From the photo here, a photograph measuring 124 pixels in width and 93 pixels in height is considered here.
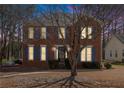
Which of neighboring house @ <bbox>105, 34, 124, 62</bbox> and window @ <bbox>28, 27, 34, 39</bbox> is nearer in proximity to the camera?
window @ <bbox>28, 27, 34, 39</bbox>

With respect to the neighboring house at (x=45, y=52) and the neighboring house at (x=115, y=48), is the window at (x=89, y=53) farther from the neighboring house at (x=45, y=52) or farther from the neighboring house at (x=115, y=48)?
the neighboring house at (x=115, y=48)

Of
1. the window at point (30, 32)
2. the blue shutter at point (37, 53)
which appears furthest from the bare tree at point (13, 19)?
the blue shutter at point (37, 53)

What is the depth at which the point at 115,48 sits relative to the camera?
4147cm

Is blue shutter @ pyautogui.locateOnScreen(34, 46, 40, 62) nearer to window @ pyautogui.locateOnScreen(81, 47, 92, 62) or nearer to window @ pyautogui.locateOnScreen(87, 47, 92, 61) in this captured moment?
window @ pyautogui.locateOnScreen(81, 47, 92, 62)

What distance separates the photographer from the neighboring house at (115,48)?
3941 centimetres

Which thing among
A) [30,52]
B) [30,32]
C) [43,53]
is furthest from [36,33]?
[43,53]

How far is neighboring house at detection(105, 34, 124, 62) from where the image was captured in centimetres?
3941

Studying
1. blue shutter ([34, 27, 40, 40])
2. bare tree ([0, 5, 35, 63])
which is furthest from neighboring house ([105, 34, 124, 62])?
bare tree ([0, 5, 35, 63])

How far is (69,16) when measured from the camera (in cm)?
1969

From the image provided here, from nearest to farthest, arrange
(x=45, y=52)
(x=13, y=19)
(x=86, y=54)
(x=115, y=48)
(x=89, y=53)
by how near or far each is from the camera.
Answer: (x=13, y=19) → (x=86, y=54) → (x=89, y=53) → (x=45, y=52) → (x=115, y=48)

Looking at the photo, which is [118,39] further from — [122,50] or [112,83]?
[112,83]

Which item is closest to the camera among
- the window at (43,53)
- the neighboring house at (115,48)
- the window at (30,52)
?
the window at (30,52)

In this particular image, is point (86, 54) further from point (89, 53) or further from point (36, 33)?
point (36, 33)

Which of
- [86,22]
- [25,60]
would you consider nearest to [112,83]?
[86,22]
